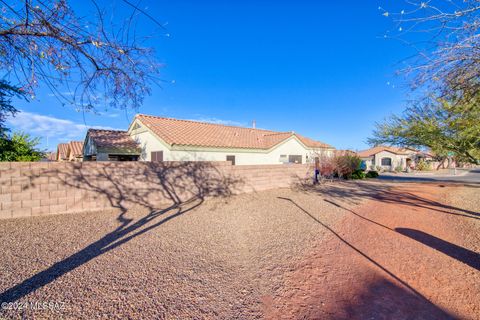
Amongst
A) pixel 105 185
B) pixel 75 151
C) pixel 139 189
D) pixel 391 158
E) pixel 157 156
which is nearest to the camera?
pixel 105 185

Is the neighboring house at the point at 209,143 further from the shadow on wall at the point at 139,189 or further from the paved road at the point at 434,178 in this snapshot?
the paved road at the point at 434,178

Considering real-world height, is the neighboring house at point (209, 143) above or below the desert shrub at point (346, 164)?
above

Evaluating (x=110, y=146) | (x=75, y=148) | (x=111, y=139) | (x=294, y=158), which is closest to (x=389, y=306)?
(x=110, y=146)

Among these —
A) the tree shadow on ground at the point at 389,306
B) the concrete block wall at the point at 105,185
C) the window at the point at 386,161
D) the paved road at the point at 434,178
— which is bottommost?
the tree shadow on ground at the point at 389,306

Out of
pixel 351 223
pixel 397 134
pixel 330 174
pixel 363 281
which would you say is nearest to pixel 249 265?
pixel 363 281

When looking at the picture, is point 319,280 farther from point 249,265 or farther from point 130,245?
point 130,245

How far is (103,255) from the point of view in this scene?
3828mm

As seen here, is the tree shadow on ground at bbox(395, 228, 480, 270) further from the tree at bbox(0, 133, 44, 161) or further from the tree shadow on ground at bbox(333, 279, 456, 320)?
the tree at bbox(0, 133, 44, 161)

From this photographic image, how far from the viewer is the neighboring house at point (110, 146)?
13525 mm

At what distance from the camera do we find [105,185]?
6.71 meters

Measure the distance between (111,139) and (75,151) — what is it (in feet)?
29.7

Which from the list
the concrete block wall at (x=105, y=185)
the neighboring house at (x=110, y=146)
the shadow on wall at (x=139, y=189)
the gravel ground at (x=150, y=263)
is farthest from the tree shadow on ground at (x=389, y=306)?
the neighboring house at (x=110, y=146)

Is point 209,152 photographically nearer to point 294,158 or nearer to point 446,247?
point 294,158

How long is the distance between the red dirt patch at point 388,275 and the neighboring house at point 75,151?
72.4 feet
